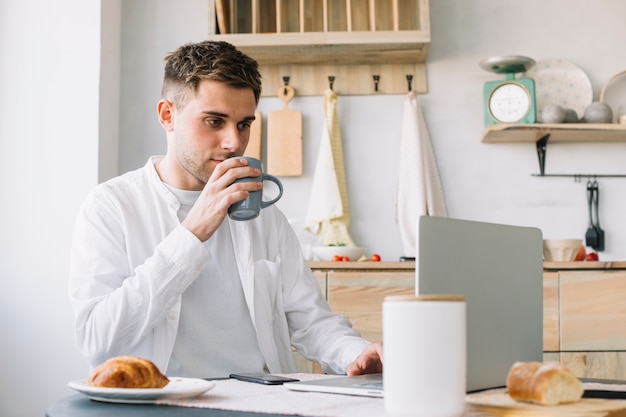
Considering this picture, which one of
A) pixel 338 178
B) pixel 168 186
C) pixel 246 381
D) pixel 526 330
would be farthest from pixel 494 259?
pixel 338 178

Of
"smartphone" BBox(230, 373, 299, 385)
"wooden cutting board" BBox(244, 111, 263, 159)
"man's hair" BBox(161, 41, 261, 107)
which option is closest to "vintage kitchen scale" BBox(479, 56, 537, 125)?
"wooden cutting board" BBox(244, 111, 263, 159)

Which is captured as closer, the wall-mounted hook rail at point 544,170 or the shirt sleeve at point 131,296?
the shirt sleeve at point 131,296

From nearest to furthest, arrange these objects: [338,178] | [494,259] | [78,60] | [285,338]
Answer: [494,259] → [285,338] → [78,60] → [338,178]

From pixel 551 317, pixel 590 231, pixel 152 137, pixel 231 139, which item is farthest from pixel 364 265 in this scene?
pixel 231 139

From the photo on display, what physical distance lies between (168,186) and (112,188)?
127 millimetres

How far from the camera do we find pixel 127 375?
980mm

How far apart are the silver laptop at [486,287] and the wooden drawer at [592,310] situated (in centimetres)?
168

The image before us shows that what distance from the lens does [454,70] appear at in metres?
3.44

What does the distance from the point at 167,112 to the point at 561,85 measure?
6.92 feet

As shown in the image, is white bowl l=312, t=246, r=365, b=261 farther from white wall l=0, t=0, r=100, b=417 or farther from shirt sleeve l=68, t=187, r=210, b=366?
shirt sleeve l=68, t=187, r=210, b=366

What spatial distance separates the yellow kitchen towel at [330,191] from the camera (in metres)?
3.30

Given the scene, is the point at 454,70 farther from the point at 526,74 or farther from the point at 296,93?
the point at 296,93

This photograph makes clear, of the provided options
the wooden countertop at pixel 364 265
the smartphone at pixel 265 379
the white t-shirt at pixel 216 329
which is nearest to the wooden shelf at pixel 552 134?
the wooden countertop at pixel 364 265

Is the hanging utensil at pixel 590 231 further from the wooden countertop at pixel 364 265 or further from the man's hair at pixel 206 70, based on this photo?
the man's hair at pixel 206 70
